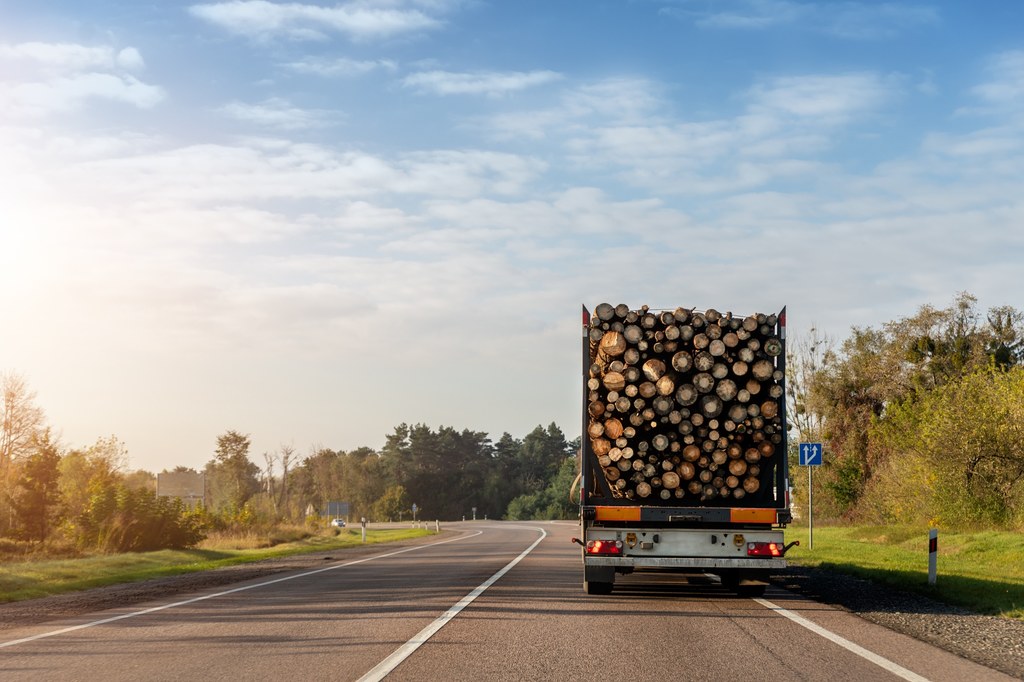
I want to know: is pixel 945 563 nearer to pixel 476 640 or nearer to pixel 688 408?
pixel 688 408

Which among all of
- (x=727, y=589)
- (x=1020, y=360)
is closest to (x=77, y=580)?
(x=727, y=589)

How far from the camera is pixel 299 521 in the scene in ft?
227

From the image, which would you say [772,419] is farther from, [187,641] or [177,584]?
[177,584]

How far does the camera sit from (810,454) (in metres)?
25.9

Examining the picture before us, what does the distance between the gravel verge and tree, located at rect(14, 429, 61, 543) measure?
1178 inches

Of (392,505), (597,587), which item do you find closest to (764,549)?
(597,587)

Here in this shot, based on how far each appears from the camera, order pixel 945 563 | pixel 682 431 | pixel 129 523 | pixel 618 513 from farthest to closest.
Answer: pixel 129 523
pixel 945 563
pixel 682 431
pixel 618 513

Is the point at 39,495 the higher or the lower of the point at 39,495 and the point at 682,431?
the lower

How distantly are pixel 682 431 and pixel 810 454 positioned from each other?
13.5 meters

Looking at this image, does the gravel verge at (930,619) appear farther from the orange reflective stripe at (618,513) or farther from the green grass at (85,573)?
the green grass at (85,573)

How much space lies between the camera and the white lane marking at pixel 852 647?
7.94 m

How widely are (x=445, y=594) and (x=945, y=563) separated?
10.9m

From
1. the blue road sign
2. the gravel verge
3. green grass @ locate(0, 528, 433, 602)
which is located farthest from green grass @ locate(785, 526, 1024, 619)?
green grass @ locate(0, 528, 433, 602)

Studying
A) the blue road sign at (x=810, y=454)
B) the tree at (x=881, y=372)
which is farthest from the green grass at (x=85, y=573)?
the tree at (x=881, y=372)
